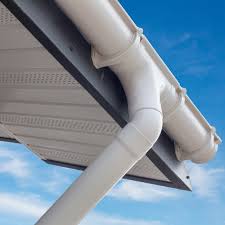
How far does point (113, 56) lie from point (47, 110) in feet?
5.09

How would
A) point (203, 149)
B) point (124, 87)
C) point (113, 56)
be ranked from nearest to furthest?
point (113, 56) < point (124, 87) < point (203, 149)

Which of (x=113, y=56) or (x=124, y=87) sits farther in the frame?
(x=124, y=87)

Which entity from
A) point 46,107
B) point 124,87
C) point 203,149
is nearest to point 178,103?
point 124,87

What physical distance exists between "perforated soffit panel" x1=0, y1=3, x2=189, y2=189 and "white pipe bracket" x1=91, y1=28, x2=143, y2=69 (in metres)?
0.35

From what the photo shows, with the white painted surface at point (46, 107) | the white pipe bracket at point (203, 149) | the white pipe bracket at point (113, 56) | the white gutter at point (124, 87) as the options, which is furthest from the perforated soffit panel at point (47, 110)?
the white gutter at point (124, 87)

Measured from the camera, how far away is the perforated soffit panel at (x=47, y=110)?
3.24 m

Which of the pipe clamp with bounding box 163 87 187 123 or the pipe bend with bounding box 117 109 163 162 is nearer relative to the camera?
the pipe bend with bounding box 117 109 163 162

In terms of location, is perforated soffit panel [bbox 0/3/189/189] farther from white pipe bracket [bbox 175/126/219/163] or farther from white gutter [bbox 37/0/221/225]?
white gutter [bbox 37/0/221/225]

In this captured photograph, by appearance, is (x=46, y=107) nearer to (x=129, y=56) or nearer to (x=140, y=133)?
(x=129, y=56)

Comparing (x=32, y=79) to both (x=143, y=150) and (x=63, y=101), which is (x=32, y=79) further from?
(x=143, y=150)

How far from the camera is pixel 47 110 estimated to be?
4.31 m

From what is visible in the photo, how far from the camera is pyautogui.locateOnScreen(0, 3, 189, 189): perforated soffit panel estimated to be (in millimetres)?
3244

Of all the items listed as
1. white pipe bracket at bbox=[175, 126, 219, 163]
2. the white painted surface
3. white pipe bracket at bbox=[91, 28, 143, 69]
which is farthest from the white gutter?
white pipe bracket at bbox=[175, 126, 219, 163]

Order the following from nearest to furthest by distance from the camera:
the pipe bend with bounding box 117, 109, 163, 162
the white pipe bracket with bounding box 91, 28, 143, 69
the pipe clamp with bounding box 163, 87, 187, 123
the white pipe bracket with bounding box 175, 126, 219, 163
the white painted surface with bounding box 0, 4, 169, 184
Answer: the pipe bend with bounding box 117, 109, 163, 162, the white pipe bracket with bounding box 91, 28, 143, 69, the white painted surface with bounding box 0, 4, 169, 184, the pipe clamp with bounding box 163, 87, 187, 123, the white pipe bracket with bounding box 175, 126, 219, 163
